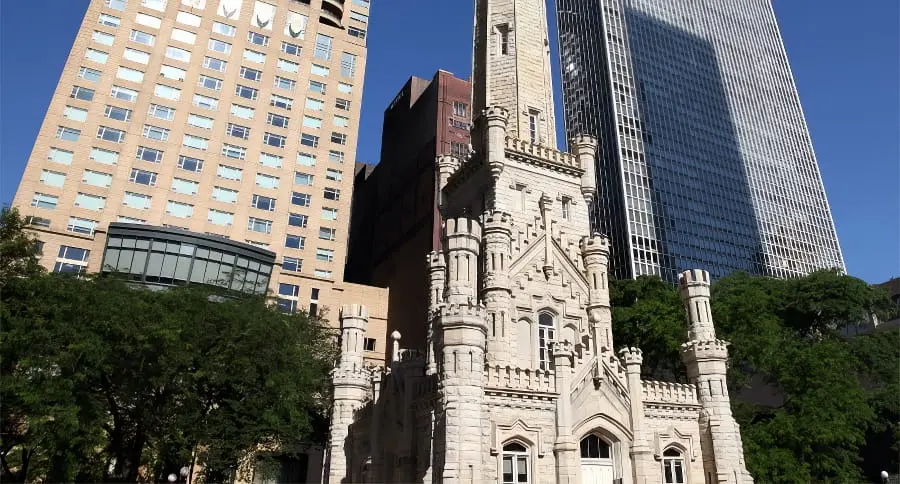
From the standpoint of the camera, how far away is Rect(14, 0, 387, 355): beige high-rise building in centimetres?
5841

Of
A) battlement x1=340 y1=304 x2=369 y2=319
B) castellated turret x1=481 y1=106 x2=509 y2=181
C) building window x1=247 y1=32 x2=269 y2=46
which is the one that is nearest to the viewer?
castellated turret x1=481 y1=106 x2=509 y2=181

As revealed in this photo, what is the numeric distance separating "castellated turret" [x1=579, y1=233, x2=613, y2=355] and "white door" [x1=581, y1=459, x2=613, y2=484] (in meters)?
5.09

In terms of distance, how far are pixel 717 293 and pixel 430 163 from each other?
144 ft

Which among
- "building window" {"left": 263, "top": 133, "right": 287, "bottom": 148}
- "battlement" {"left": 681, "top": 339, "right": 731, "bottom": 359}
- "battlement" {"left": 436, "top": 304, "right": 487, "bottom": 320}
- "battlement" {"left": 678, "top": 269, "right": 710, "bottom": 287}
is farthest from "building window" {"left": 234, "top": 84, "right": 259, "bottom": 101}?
"battlement" {"left": 681, "top": 339, "right": 731, "bottom": 359}

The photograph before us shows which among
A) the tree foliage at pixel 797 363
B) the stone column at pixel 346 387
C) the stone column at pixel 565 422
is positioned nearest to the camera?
the stone column at pixel 565 422

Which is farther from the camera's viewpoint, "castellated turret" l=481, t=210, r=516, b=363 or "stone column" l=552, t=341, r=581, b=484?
"castellated turret" l=481, t=210, r=516, b=363

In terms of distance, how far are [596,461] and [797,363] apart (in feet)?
59.1

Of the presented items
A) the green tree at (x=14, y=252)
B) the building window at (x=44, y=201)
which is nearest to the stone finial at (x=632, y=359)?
the green tree at (x=14, y=252)

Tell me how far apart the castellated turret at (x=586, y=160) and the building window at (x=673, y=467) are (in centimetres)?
1353

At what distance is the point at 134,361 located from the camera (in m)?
28.5

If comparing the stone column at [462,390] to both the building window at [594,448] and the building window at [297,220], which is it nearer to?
the building window at [594,448]

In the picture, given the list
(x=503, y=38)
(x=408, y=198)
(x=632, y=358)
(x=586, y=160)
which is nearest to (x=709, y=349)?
(x=632, y=358)

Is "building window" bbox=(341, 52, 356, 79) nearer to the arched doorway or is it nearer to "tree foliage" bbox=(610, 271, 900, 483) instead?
"tree foliage" bbox=(610, 271, 900, 483)

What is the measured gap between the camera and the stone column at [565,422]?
24.4 metres
